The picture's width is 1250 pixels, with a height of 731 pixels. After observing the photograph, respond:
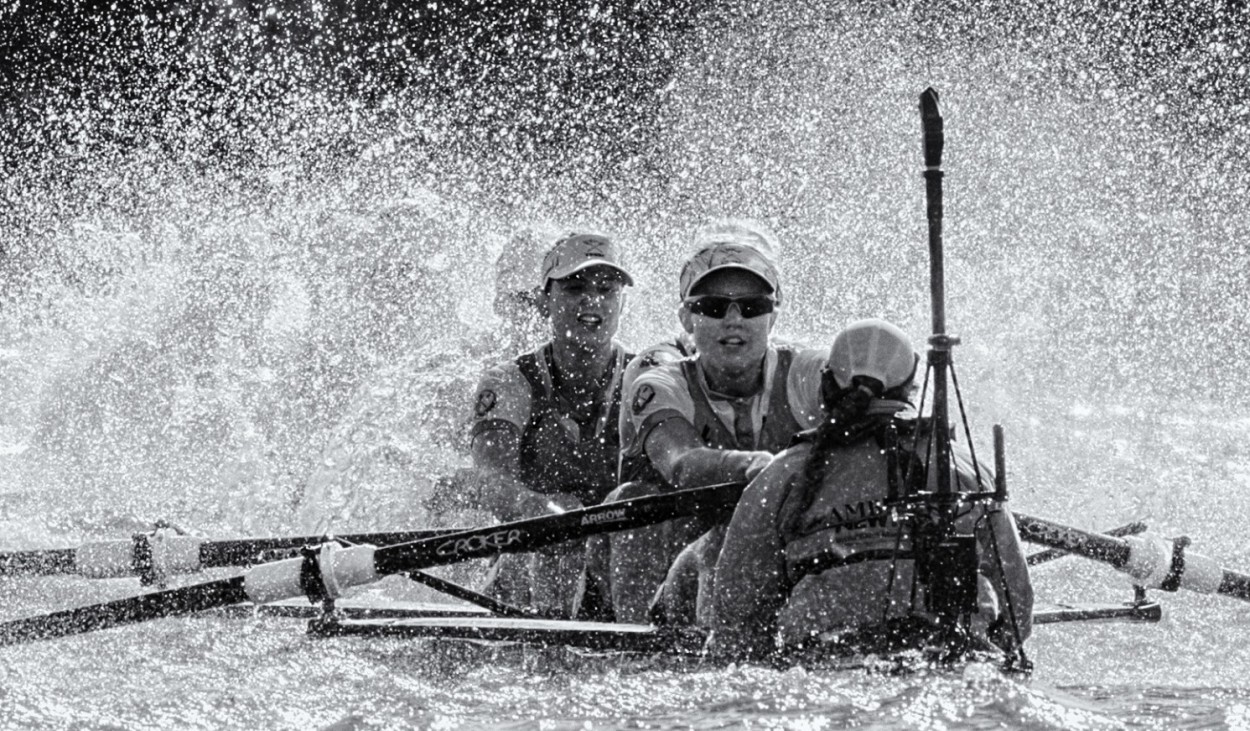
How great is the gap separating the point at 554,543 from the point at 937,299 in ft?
5.50

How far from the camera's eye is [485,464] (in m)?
5.67

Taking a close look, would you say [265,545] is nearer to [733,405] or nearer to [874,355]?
[733,405]

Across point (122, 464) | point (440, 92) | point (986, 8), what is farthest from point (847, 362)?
point (440, 92)

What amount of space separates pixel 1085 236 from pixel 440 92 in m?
6.80

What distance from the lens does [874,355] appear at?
3.54 m

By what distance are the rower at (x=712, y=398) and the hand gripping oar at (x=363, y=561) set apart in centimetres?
39

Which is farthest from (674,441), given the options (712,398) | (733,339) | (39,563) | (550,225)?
(550,225)

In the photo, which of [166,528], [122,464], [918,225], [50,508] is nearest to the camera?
[166,528]

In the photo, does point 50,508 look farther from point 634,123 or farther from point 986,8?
point 986,8

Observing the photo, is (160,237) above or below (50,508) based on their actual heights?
above

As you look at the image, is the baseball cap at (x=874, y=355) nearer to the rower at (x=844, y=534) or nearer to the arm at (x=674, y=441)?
the rower at (x=844, y=534)

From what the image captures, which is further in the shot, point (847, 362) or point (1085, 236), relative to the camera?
point (1085, 236)

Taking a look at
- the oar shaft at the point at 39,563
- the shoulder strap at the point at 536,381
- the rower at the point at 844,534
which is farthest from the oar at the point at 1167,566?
the oar shaft at the point at 39,563

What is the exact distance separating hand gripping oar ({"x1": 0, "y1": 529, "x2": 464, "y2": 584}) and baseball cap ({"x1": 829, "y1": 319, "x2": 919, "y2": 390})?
210 centimetres
